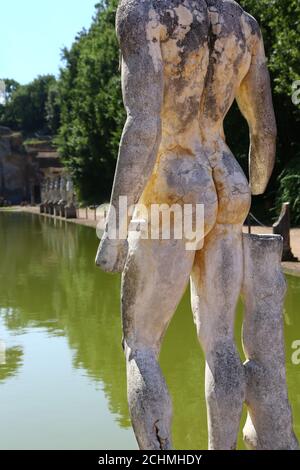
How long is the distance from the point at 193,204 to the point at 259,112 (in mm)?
816

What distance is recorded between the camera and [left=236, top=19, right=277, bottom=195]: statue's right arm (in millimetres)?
4723

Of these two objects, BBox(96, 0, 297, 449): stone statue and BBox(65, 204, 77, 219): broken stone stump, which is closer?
BBox(96, 0, 297, 449): stone statue

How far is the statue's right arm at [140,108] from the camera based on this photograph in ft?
14.0

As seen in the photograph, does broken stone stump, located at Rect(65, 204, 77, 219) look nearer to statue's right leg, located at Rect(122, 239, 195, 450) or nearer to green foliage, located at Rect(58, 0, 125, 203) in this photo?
green foliage, located at Rect(58, 0, 125, 203)

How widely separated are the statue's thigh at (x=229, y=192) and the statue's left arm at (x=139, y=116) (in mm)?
446

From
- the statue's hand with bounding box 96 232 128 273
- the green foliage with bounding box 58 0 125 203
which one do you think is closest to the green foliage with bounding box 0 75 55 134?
the green foliage with bounding box 58 0 125 203

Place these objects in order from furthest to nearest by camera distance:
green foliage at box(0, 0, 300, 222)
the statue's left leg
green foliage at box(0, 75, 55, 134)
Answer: green foliage at box(0, 75, 55, 134) → green foliage at box(0, 0, 300, 222) → the statue's left leg

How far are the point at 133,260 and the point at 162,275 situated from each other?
18cm

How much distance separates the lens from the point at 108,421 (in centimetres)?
615

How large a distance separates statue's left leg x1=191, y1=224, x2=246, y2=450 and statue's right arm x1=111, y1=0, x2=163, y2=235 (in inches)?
23.3

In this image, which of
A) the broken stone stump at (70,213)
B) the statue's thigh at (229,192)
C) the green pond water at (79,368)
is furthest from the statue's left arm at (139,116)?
the broken stone stump at (70,213)

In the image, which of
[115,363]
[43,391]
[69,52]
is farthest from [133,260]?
[69,52]

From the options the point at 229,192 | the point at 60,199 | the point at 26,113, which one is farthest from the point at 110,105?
the point at 26,113

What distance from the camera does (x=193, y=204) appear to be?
4.42 meters
